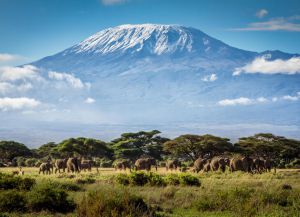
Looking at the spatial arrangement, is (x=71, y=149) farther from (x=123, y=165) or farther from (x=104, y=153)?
(x=123, y=165)

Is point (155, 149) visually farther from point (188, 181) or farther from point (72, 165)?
point (188, 181)

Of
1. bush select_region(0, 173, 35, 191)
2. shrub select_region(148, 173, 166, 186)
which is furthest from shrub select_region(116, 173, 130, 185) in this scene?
bush select_region(0, 173, 35, 191)

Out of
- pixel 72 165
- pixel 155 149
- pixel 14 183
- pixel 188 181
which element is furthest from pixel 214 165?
pixel 155 149

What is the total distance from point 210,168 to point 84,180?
1482cm

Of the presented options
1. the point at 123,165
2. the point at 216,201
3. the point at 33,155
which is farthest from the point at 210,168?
the point at 33,155

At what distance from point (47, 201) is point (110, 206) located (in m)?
3.68

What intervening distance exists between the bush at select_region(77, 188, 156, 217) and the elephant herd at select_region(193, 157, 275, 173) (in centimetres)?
2323

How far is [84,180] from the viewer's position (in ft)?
93.8

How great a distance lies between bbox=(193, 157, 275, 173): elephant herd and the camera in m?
38.7

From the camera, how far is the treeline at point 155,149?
54875 mm

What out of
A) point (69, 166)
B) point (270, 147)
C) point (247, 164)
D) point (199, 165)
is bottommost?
point (69, 166)

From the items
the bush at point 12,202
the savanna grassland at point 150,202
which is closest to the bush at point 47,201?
the savanna grassland at point 150,202

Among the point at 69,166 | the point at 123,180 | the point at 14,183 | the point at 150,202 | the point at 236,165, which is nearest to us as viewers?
the point at 150,202

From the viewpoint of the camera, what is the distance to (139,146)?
6581 centimetres
